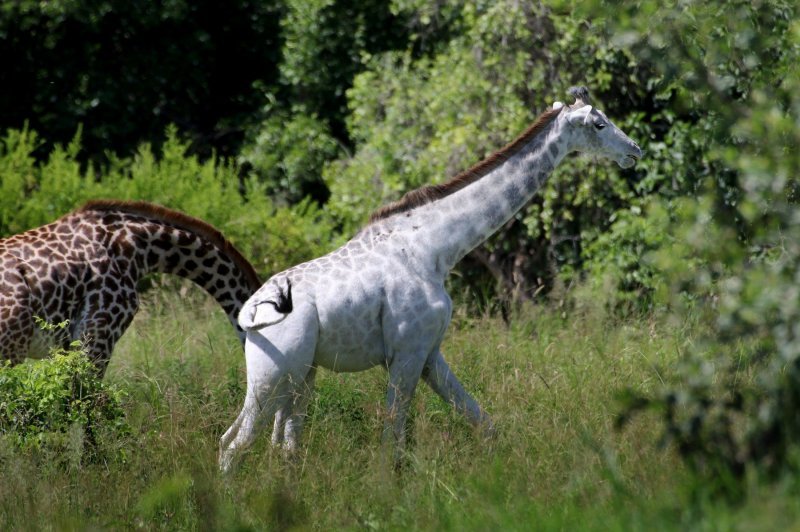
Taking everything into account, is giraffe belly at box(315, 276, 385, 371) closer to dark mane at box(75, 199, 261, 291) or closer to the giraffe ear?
dark mane at box(75, 199, 261, 291)

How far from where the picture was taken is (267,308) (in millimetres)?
5754

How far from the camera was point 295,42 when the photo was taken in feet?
46.5

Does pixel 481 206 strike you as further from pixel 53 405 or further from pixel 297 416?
pixel 53 405

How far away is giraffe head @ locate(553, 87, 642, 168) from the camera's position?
21.4 feet

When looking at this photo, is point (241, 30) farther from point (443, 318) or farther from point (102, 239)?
point (443, 318)

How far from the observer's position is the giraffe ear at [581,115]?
256 inches

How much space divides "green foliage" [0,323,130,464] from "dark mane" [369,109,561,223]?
1818mm

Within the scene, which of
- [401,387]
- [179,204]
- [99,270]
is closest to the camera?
[401,387]

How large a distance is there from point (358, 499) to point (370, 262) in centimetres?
135

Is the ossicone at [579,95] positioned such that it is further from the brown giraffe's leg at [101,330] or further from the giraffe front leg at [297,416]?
the brown giraffe's leg at [101,330]

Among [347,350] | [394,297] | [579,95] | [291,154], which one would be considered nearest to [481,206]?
[394,297]

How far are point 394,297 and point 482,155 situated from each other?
446 centimetres

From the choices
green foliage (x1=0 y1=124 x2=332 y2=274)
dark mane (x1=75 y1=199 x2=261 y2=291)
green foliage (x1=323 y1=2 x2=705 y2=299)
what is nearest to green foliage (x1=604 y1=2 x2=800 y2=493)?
dark mane (x1=75 y1=199 x2=261 y2=291)

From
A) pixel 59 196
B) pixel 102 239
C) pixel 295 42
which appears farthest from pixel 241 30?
pixel 102 239
